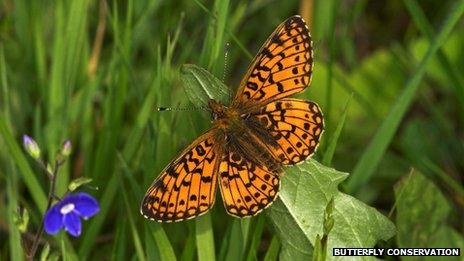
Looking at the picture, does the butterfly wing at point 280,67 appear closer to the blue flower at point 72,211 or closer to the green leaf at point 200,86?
the green leaf at point 200,86

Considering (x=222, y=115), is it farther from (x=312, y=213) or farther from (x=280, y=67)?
(x=312, y=213)

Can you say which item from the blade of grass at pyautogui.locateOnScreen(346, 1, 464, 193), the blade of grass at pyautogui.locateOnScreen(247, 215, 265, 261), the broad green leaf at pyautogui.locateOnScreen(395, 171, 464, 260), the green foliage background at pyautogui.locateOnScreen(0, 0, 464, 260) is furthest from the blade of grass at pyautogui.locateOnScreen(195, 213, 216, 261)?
the broad green leaf at pyautogui.locateOnScreen(395, 171, 464, 260)

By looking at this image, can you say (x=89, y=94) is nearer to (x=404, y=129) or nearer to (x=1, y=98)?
(x=1, y=98)

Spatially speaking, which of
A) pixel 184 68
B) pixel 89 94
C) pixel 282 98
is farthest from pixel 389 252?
pixel 89 94

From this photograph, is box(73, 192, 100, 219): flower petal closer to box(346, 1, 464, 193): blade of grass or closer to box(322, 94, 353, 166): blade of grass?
box(322, 94, 353, 166): blade of grass

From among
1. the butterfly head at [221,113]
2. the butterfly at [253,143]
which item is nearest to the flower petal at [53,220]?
the butterfly at [253,143]
